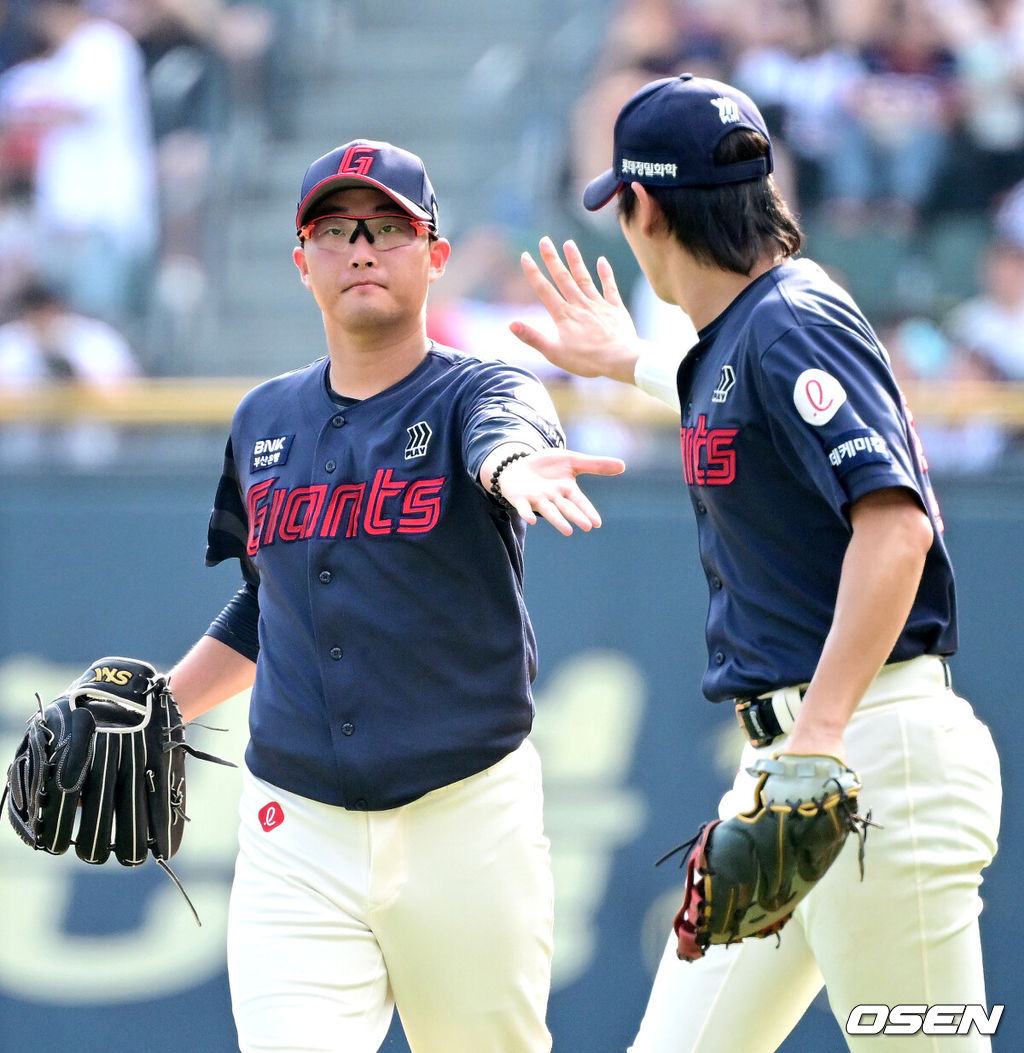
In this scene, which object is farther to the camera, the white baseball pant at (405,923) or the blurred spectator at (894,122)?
the blurred spectator at (894,122)

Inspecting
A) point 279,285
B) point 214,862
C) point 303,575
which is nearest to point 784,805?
point 303,575

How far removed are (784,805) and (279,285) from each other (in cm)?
595

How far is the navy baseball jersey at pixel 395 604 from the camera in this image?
9.95ft

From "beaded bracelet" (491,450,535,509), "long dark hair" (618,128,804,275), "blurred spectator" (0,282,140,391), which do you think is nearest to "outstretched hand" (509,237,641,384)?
"long dark hair" (618,128,804,275)

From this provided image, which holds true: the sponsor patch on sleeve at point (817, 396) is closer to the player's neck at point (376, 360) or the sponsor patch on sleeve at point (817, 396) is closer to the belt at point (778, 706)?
the belt at point (778, 706)

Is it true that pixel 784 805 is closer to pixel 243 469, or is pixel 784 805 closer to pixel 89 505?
pixel 243 469

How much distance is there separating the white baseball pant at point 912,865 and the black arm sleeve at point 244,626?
1.22 m

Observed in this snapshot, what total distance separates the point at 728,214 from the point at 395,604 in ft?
2.99

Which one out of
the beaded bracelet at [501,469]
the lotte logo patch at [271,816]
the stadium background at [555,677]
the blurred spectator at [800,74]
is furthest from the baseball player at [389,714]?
the blurred spectator at [800,74]

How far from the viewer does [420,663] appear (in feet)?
10.0

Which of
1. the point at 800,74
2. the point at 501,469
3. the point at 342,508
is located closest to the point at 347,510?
the point at 342,508

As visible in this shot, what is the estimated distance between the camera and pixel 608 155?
7.35m

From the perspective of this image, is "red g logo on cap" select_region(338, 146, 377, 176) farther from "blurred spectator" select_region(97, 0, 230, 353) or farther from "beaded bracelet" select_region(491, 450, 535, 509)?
"blurred spectator" select_region(97, 0, 230, 353)

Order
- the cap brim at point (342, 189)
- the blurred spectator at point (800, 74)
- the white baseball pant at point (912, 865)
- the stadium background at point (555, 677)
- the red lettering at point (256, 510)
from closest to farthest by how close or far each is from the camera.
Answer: the white baseball pant at point (912, 865)
the cap brim at point (342, 189)
the red lettering at point (256, 510)
the stadium background at point (555, 677)
the blurred spectator at point (800, 74)
